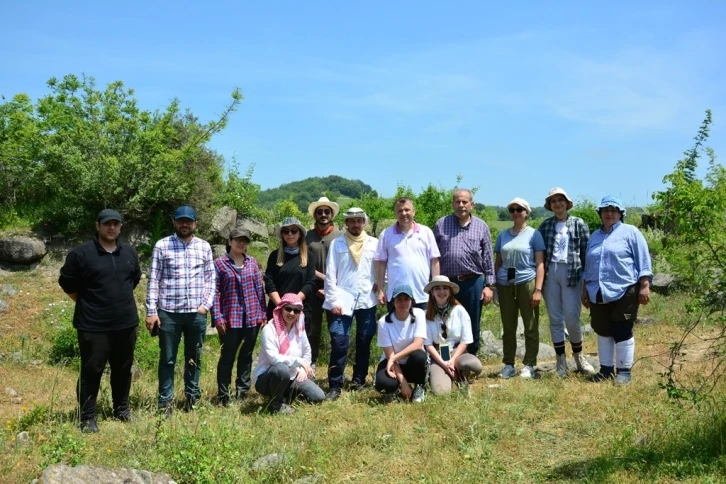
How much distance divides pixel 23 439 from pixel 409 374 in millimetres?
3288

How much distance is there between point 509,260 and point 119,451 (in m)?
4.18

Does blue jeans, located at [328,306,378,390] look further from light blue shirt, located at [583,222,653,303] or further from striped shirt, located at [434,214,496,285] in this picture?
light blue shirt, located at [583,222,653,303]

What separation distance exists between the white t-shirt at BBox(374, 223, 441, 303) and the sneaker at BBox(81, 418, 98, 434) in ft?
9.46

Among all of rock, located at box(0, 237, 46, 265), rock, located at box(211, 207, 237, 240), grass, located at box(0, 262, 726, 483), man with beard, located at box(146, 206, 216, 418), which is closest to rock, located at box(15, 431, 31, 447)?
grass, located at box(0, 262, 726, 483)

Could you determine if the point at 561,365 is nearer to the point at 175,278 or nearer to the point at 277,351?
the point at 277,351

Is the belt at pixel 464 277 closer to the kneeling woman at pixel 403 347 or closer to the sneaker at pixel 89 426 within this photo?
the kneeling woman at pixel 403 347

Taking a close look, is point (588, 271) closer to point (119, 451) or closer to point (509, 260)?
point (509, 260)

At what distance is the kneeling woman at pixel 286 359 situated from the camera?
5.97 meters

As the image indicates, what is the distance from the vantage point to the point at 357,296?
659 centimetres

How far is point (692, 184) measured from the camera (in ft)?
13.9

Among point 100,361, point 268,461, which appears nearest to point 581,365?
point 268,461

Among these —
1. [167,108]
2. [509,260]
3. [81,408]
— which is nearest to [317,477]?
[81,408]

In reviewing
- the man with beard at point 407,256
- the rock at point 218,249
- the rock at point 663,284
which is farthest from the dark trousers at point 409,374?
the rock at point 663,284

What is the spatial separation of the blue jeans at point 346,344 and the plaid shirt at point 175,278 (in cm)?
133
